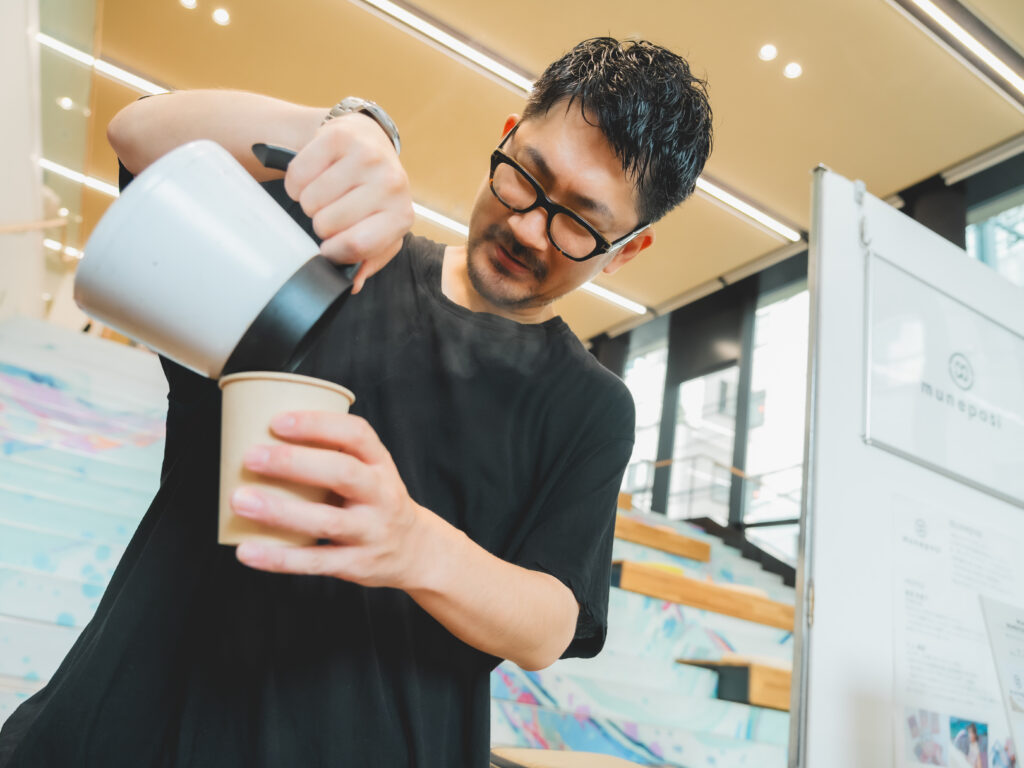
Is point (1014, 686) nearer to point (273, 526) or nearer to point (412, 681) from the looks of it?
point (412, 681)

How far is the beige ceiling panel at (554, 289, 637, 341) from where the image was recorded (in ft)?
21.8

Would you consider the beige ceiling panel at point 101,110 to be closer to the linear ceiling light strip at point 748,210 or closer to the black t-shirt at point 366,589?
the linear ceiling light strip at point 748,210

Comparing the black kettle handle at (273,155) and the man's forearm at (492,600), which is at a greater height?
the black kettle handle at (273,155)

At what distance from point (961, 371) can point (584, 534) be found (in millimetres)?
1281

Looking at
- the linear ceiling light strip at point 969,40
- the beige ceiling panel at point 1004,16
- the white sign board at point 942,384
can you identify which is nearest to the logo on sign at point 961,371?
the white sign board at point 942,384

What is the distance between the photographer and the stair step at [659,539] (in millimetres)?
3637

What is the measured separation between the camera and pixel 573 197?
2.77 feet

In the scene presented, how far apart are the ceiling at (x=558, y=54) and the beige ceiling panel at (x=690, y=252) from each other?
0.17 m

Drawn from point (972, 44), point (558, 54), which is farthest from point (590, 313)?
point (972, 44)

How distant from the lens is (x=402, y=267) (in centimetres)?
83

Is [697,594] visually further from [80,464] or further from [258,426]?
[258,426]

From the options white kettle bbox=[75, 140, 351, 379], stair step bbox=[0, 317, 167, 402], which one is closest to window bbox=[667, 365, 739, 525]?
stair step bbox=[0, 317, 167, 402]

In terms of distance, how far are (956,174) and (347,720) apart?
17.3 ft

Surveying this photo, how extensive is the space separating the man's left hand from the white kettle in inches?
4.0
